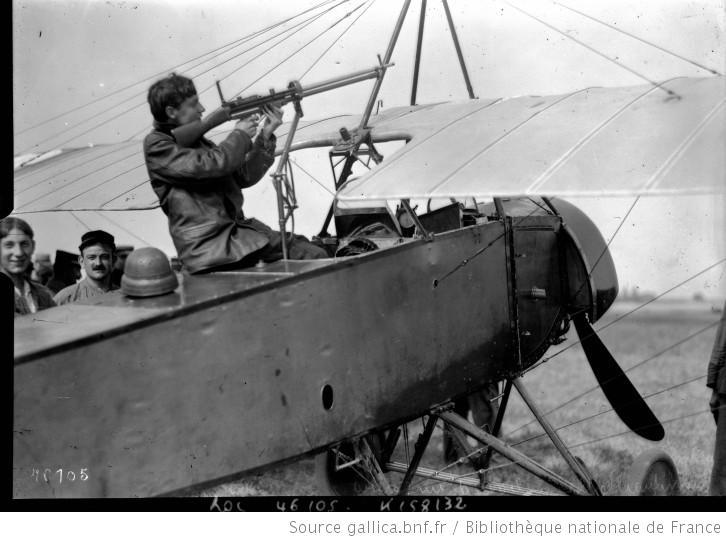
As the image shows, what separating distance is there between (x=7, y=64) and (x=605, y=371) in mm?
4816

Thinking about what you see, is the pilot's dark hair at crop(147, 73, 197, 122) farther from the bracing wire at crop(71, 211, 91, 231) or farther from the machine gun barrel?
the bracing wire at crop(71, 211, 91, 231)

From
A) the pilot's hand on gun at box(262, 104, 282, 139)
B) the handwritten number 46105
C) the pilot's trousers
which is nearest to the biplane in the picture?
the handwritten number 46105

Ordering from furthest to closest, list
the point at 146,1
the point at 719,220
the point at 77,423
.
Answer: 1. the point at 146,1
2. the point at 719,220
3. the point at 77,423

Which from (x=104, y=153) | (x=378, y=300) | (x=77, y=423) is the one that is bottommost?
(x=77, y=423)

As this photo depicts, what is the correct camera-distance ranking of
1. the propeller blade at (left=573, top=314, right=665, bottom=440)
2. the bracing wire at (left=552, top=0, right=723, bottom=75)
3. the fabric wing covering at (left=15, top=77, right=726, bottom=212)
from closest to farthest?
the fabric wing covering at (left=15, top=77, right=726, bottom=212) → the bracing wire at (left=552, top=0, right=723, bottom=75) → the propeller blade at (left=573, top=314, right=665, bottom=440)

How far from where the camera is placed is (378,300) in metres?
4.64

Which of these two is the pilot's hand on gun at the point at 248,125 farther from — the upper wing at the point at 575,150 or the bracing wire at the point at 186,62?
the bracing wire at the point at 186,62

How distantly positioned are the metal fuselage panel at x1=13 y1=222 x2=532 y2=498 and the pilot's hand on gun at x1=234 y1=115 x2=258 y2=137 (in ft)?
3.03

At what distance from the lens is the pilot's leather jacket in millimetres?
4578

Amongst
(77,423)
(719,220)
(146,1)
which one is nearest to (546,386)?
(719,220)

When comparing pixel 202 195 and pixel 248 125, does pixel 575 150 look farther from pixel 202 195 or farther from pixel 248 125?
pixel 202 195

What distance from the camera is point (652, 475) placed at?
20.5 ft

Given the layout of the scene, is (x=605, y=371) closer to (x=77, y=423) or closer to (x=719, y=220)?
(x=719, y=220)

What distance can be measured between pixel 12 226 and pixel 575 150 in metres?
3.95
